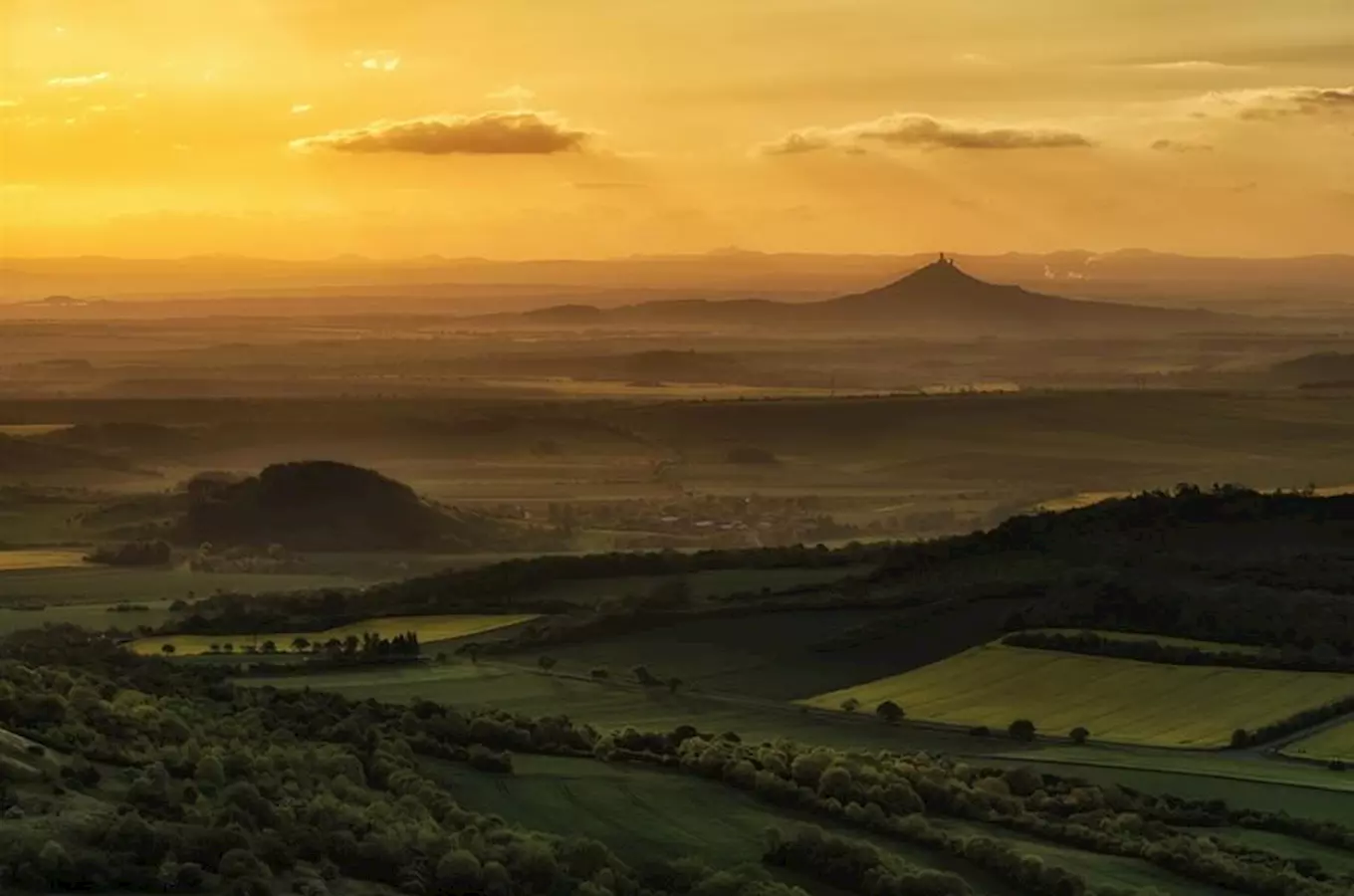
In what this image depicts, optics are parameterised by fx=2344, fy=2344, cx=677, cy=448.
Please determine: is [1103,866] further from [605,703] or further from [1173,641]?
[1173,641]

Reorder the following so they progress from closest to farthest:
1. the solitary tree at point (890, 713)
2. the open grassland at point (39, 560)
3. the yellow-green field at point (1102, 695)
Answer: the yellow-green field at point (1102, 695)
the solitary tree at point (890, 713)
the open grassland at point (39, 560)

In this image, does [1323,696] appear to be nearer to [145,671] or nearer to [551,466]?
[145,671]

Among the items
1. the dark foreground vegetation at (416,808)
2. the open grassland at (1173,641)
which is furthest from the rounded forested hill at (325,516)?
the dark foreground vegetation at (416,808)

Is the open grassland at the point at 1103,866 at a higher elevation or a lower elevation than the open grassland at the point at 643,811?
lower

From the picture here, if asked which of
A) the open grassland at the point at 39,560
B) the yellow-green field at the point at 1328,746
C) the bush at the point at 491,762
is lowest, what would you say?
the open grassland at the point at 39,560

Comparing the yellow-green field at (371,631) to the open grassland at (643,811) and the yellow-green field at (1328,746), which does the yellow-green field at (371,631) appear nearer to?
the open grassland at (643,811)

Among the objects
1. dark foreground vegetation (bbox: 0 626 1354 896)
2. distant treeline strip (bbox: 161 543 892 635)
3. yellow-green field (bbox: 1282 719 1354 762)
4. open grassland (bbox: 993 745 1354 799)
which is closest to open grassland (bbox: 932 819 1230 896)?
dark foreground vegetation (bbox: 0 626 1354 896)

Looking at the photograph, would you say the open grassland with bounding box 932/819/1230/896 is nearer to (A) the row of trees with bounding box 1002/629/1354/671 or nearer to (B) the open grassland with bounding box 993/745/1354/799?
(B) the open grassland with bounding box 993/745/1354/799
